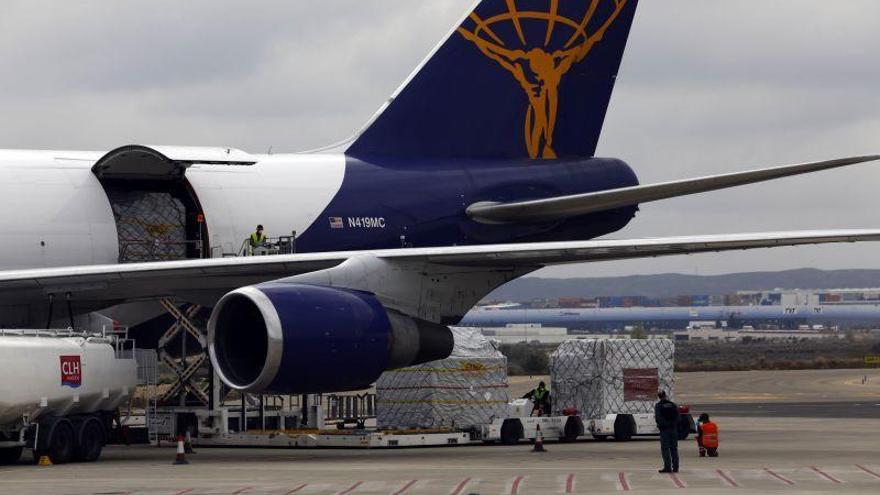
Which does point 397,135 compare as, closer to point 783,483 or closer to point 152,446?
point 152,446

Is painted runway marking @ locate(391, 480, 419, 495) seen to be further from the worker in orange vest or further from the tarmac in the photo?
the worker in orange vest

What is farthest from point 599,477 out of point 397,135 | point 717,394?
point 717,394

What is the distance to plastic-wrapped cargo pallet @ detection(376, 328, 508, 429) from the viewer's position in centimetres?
2866

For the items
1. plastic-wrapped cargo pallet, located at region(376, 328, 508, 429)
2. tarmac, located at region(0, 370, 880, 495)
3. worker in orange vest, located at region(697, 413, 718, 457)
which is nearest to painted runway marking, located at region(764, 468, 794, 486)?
tarmac, located at region(0, 370, 880, 495)

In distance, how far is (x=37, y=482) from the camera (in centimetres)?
2023

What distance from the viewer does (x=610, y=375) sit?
99.3 ft

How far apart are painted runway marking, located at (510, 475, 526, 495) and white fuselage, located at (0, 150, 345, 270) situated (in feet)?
31.2

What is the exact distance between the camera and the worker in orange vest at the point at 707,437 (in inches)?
947

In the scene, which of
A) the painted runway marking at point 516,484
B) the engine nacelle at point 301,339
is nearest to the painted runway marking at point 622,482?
the painted runway marking at point 516,484

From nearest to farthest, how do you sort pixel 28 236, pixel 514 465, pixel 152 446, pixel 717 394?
pixel 514 465, pixel 28 236, pixel 152 446, pixel 717 394

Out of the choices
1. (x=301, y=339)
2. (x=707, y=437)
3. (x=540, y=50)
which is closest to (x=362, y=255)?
(x=301, y=339)

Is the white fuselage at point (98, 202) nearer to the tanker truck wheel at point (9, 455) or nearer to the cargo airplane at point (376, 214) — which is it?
the cargo airplane at point (376, 214)

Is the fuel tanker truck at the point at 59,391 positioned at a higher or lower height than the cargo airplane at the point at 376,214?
lower

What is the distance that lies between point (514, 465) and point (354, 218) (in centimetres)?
812
